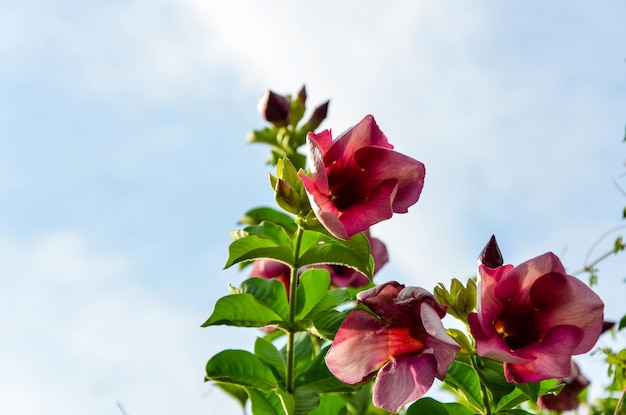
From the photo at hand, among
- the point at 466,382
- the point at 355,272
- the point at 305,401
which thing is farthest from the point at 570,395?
the point at 305,401

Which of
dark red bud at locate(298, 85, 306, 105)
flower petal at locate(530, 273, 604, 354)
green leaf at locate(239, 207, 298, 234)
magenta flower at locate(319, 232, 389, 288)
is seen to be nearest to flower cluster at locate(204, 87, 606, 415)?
flower petal at locate(530, 273, 604, 354)

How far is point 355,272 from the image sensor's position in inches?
101

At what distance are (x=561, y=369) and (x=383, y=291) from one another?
348mm

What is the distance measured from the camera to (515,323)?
142 cm

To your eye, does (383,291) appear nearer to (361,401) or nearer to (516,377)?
(516,377)

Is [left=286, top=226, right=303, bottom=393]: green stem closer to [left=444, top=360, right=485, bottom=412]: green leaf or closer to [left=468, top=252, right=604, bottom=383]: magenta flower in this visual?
[left=444, top=360, right=485, bottom=412]: green leaf

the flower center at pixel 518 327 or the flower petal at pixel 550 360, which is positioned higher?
the flower center at pixel 518 327

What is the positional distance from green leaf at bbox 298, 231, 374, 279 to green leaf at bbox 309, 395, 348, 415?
37cm

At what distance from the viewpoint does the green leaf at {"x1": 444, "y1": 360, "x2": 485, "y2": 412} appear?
1.64 metres

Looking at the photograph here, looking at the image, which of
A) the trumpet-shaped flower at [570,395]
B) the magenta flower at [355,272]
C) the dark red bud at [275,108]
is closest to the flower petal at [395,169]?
the magenta flower at [355,272]

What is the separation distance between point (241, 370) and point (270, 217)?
1.99 feet

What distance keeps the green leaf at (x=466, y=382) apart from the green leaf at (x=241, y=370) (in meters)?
0.43

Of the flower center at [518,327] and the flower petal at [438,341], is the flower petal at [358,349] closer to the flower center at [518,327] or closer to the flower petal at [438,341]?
the flower petal at [438,341]

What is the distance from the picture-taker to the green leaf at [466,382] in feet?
5.37
